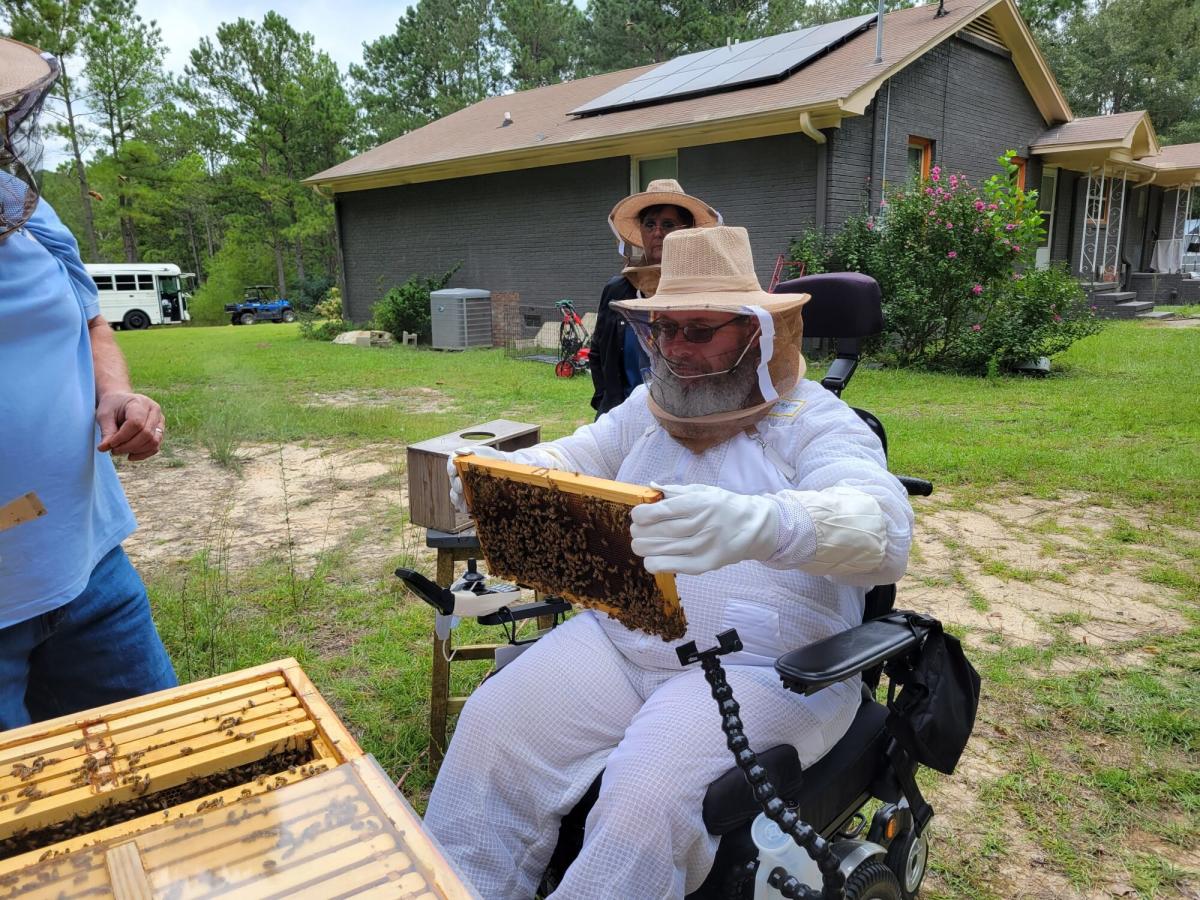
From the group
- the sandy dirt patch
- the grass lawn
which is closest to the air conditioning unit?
the sandy dirt patch

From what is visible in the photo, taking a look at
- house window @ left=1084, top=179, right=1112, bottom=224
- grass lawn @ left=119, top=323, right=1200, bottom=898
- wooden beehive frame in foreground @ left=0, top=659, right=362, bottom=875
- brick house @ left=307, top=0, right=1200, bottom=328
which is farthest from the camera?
house window @ left=1084, top=179, right=1112, bottom=224

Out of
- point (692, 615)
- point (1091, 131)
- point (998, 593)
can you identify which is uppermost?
point (1091, 131)

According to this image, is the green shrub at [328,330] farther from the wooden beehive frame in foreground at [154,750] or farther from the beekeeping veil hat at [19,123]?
the wooden beehive frame in foreground at [154,750]

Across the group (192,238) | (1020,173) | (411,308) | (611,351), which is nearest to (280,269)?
(192,238)

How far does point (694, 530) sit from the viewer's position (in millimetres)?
1570

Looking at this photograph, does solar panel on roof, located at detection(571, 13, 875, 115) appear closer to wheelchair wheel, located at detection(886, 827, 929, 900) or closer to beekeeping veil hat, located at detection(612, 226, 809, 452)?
beekeeping veil hat, located at detection(612, 226, 809, 452)

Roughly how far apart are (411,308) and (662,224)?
14.4 m

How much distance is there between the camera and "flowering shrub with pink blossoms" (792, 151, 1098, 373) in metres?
10.2

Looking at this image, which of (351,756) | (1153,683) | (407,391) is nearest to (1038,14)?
(407,391)

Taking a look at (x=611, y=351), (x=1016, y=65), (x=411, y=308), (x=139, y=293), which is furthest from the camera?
(x=139, y=293)

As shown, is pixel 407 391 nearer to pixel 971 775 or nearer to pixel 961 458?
pixel 961 458

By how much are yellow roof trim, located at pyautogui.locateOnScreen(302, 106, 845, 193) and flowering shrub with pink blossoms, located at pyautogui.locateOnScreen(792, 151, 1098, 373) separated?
207 cm

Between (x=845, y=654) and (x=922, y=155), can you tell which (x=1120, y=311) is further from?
(x=845, y=654)

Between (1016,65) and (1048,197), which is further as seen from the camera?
(1048,197)
